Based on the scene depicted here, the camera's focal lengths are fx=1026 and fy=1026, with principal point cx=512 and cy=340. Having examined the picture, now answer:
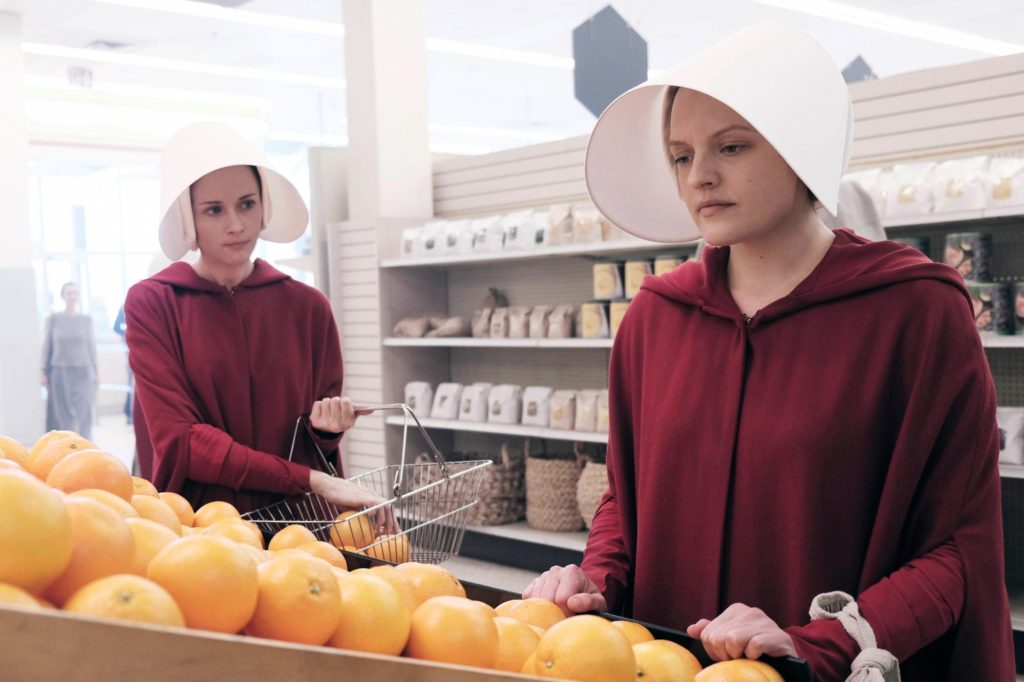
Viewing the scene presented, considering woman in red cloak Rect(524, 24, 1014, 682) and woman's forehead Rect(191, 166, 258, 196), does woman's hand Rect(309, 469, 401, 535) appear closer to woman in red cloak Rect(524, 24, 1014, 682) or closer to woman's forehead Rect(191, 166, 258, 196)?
woman in red cloak Rect(524, 24, 1014, 682)

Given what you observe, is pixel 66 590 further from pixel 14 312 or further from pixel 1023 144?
pixel 14 312

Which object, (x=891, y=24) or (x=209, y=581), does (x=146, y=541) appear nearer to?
(x=209, y=581)

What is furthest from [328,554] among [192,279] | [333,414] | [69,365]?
[69,365]

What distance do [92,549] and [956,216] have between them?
3.88 metres

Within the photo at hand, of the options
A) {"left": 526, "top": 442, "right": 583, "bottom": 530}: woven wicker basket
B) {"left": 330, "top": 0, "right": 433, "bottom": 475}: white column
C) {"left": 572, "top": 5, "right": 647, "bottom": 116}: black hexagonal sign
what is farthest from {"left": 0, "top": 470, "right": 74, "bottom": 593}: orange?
{"left": 330, "top": 0, "right": 433, "bottom": 475}: white column

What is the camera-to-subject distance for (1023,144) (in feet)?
14.1

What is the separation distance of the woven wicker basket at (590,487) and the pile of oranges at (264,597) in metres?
4.15

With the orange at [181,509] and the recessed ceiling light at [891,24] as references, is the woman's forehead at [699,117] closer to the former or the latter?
the orange at [181,509]

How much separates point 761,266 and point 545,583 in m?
0.57

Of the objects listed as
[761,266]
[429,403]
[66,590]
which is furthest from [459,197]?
[66,590]

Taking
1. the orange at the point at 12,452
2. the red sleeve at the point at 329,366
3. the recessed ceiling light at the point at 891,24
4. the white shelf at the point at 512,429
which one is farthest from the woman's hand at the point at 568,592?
the recessed ceiling light at the point at 891,24

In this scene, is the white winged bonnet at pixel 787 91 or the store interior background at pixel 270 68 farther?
the store interior background at pixel 270 68

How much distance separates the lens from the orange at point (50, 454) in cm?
141

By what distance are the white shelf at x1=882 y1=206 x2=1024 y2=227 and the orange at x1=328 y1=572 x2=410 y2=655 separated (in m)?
3.60
